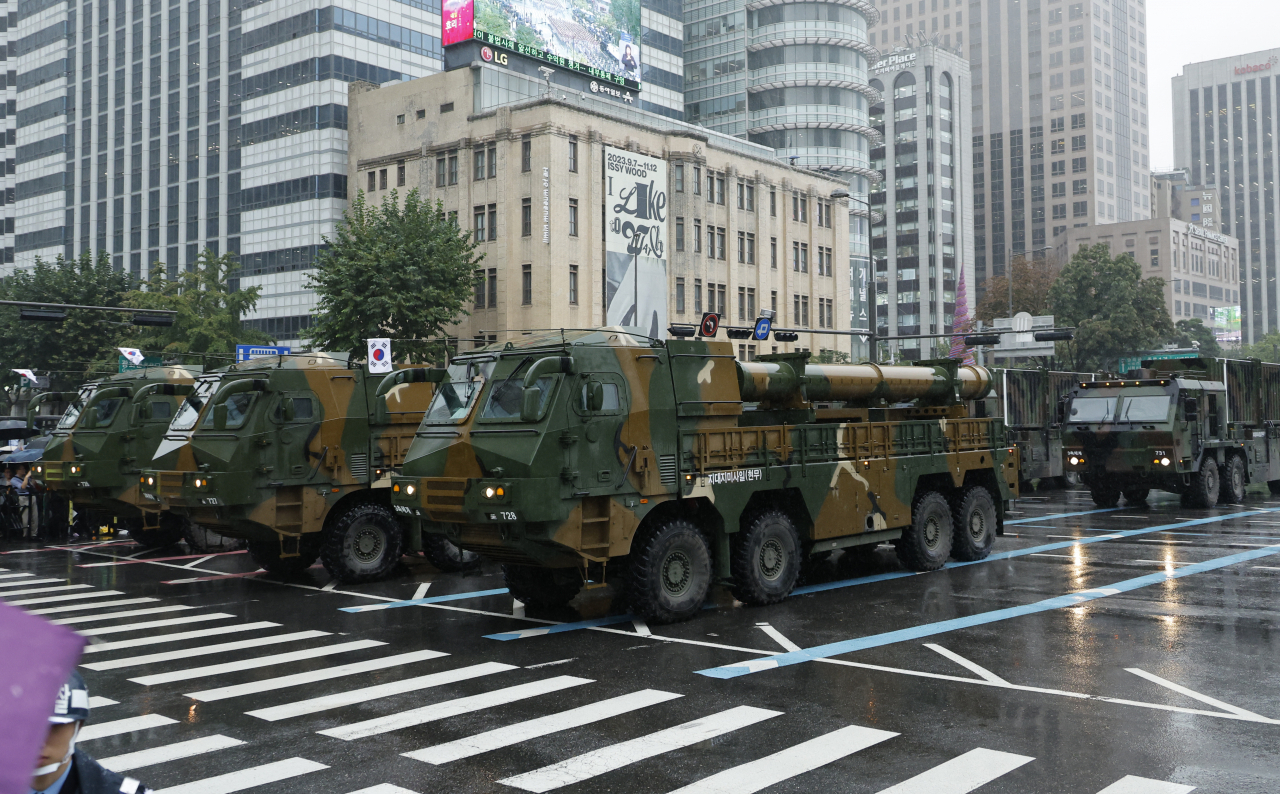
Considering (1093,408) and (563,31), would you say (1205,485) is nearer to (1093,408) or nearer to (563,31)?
(1093,408)

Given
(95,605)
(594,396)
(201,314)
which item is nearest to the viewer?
(594,396)

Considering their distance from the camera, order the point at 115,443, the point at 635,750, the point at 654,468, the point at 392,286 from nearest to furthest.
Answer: the point at 635,750 → the point at 654,468 → the point at 115,443 → the point at 392,286

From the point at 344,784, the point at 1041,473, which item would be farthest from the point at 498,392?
the point at 1041,473

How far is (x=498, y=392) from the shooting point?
12383 mm

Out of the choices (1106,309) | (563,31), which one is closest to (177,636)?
(563,31)

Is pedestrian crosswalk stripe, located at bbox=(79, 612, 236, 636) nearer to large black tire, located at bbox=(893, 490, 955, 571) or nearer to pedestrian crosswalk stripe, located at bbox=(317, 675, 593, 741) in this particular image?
pedestrian crosswalk stripe, located at bbox=(317, 675, 593, 741)

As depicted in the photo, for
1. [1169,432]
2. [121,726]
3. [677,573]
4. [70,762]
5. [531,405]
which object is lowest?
[121,726]

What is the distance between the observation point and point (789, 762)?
24.4 feet

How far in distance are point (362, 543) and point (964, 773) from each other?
11186mm

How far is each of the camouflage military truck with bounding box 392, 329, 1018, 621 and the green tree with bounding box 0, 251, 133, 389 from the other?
39.2 m

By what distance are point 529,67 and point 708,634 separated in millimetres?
53572

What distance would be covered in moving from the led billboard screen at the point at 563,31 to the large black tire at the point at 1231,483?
42520 millimetres

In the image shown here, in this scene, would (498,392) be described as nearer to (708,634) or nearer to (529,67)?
(708,634)

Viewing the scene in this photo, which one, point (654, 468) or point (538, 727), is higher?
point (654, 468)
